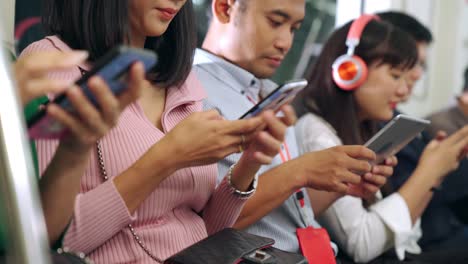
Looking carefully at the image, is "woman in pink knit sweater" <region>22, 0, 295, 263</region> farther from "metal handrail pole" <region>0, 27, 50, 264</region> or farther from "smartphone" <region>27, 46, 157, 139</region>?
"metal handrail pole" <region>0, 27, 50, 264</region>

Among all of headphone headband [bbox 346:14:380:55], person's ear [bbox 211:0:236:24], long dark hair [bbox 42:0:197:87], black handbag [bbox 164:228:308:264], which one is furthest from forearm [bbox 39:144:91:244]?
headphone headband [bbox 346:14:380:55]

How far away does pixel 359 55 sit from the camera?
1846mm

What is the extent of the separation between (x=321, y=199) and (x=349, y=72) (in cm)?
39

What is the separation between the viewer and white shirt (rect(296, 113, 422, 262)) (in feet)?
5.29

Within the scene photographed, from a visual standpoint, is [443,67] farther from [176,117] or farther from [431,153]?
[176,117]

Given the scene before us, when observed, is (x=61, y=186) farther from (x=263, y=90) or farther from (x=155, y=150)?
(x=263, y=90)

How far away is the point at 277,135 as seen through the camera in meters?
1.02

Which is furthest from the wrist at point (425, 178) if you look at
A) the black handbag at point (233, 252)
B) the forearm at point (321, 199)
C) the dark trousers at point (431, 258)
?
the black handbag at point (233, 252)

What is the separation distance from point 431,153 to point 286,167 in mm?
593

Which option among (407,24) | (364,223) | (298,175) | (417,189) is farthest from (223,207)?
(407,24)

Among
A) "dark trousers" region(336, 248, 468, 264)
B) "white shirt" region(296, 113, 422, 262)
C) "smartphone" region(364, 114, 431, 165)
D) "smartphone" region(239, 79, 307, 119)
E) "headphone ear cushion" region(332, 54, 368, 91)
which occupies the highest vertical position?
"smartphone" region(239, 79, 307, 119)

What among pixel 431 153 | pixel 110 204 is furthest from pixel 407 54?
pixel 110 204

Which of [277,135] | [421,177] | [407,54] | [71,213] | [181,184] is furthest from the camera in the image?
[407,54]

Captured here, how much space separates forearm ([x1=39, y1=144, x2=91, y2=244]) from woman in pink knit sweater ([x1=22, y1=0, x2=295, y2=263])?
5 centimetres
